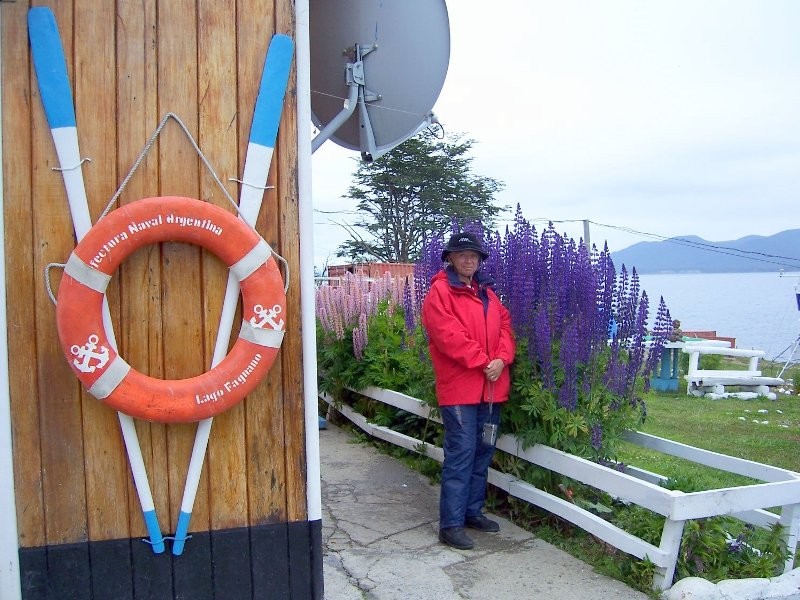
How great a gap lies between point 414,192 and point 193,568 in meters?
28.9

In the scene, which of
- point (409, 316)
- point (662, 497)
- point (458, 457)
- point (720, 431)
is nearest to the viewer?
point (662, 497)

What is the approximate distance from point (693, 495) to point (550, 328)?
1233 millimetres

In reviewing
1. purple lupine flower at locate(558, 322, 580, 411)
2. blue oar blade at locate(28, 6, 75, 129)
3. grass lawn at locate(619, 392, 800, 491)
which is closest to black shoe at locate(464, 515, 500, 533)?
purple lupine flower at locate(558, 322, 580, 411)

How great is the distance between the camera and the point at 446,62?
4660 mm

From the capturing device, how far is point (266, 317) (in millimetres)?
2982

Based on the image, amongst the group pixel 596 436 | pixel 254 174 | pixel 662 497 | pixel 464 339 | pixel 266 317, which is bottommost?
pixel 662 497

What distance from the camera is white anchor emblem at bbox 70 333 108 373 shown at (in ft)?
9.15

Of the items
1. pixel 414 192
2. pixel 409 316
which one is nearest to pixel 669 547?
pixel 409 316

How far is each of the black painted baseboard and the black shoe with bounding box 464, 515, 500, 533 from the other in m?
1.38

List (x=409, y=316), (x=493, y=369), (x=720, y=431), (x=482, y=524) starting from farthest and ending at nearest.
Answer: (x=720, y=431) < (x=409, y=316) < (x=482, y=524) < (x=493, y=369)

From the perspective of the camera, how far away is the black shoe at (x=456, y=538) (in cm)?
411

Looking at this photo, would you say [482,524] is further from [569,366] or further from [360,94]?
[360,94]

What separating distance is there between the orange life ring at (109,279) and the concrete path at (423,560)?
1261 mm

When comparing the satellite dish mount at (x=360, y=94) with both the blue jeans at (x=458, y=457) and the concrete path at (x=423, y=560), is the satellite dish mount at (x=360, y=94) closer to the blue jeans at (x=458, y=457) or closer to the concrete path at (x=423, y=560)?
the blue jeans at (x=458, y=457)
